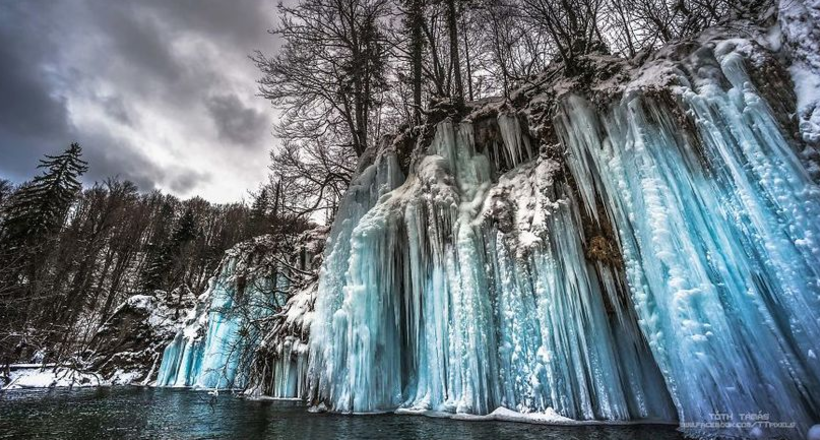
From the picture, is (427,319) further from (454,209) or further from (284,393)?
(284,393)

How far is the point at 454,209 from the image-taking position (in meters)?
6.36

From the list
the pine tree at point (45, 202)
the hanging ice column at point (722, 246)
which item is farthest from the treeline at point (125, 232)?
the hanging ice column at point (722, 246)

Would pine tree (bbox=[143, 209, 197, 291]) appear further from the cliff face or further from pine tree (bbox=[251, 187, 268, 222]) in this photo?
the cliff face

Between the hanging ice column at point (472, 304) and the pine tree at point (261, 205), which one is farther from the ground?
the pine tree at point (261, 205)

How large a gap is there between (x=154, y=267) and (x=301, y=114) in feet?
69.6

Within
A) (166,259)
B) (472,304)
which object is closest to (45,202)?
(166,259)

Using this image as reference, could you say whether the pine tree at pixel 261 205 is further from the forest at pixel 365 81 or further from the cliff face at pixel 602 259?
the cliff face at pixel 602 259

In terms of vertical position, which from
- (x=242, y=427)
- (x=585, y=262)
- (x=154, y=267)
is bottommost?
(x=242, y=427)

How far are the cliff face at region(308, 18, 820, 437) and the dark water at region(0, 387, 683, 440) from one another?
1.60 feet

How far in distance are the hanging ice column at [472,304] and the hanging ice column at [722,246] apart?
80 centimetres

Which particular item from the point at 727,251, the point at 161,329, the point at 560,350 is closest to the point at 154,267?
Answer: the point at 161,329

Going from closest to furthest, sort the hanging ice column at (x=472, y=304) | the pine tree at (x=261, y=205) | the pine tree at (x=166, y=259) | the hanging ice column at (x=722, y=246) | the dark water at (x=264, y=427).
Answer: the hanging ice column at (x=722, y=246)
the dark water at (x=264, y=427)
the hanging ice column at (x=472, y=304)
the pine tree at (x=261, y=205)
the pine tree at (x=166, y=259)

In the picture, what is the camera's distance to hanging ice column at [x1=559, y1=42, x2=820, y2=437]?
3033 millimetres

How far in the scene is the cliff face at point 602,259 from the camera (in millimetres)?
3258
